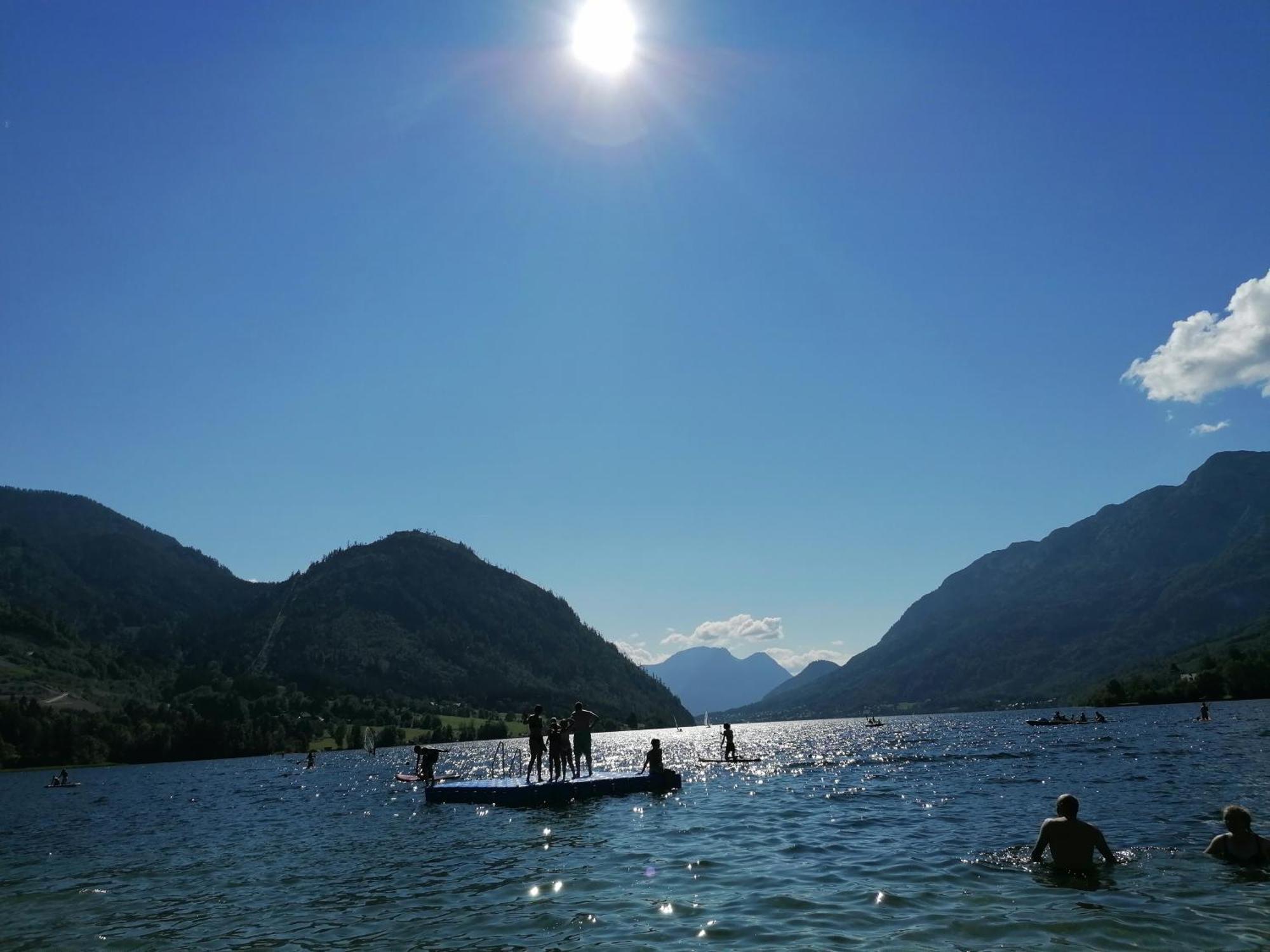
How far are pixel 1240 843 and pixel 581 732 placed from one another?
98.1ft

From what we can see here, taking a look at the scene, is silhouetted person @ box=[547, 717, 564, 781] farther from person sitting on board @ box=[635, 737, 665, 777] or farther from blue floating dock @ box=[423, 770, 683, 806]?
person sitting on board @ box=[635, 737, 665, 777]

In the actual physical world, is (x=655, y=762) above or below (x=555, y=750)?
below

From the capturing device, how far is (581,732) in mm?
43375

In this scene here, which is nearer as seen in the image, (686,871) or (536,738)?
(686,871)

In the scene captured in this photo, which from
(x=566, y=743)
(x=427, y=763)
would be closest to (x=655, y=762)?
(x=566, y=743)

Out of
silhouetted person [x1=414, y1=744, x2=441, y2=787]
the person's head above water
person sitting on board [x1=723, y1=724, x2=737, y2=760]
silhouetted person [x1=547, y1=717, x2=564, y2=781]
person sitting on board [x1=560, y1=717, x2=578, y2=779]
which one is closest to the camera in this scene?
the person's head above water

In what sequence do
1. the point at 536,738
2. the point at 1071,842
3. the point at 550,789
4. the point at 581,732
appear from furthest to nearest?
the point at 581,732, the point at 536,738, the point at 550,789, the point at 1071,842

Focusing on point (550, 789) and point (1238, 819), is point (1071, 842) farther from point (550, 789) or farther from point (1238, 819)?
point (550, 789)

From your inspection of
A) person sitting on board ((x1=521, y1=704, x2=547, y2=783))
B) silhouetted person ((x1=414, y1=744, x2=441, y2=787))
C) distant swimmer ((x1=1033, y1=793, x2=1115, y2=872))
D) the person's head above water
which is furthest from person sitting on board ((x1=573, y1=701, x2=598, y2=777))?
the person's head above water

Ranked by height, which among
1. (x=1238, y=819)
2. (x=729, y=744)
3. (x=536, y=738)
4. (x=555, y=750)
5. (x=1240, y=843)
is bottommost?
(x=1240, y=843)

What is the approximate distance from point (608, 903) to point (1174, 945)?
10.5m

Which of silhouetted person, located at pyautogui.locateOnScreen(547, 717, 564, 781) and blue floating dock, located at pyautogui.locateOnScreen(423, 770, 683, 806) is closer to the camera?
blue floating dock, located at pyautogui.locateOnScreen(423, 770, 683, 806)

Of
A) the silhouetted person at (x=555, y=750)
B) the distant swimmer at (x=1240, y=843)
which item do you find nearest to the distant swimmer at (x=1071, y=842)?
the distant swimmer at (x=1240, y=843)

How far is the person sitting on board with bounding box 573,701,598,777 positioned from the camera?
4250 cm
